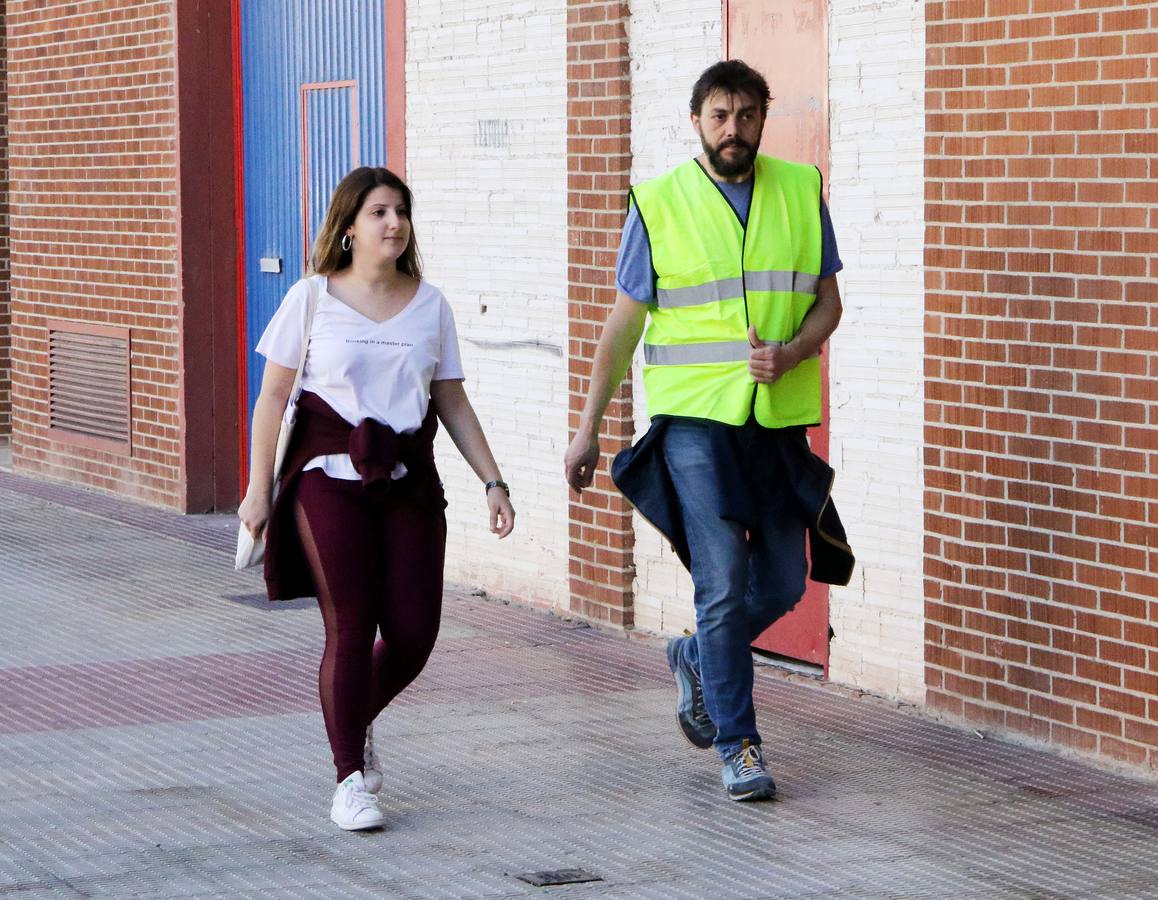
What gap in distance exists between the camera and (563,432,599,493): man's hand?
20.9 feet

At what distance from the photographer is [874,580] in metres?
7.71

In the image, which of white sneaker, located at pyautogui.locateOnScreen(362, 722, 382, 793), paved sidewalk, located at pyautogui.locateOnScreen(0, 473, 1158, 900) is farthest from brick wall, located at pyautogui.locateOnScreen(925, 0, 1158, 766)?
white sneaker, located at pyautogui.locateOnScreen(362, 722, 382, 793)

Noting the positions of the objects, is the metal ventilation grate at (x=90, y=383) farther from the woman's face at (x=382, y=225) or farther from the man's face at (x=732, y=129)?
the man's face at (x=732, y=129)

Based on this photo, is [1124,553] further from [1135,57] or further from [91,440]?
[91,440]

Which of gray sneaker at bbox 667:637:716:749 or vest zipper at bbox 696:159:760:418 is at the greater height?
vest zipper at bbox 696:159:760:418

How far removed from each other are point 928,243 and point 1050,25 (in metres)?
0.87

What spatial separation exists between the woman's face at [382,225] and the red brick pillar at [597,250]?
2.80 meters

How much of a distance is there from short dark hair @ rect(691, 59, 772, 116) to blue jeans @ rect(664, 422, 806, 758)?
946mm

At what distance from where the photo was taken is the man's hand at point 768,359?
6.24 metres

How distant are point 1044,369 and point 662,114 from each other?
245cm

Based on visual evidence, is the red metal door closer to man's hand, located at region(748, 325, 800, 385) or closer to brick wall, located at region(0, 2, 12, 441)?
man's hand, located at region(748, 325, 800, 385)

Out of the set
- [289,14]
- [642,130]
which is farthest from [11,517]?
[642,130]

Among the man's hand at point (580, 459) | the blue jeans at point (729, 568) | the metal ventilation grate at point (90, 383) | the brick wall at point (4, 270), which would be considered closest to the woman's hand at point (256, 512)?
the man's hand at point (580, 459)

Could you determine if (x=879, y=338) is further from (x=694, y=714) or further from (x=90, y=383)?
(x=90, y=383)
